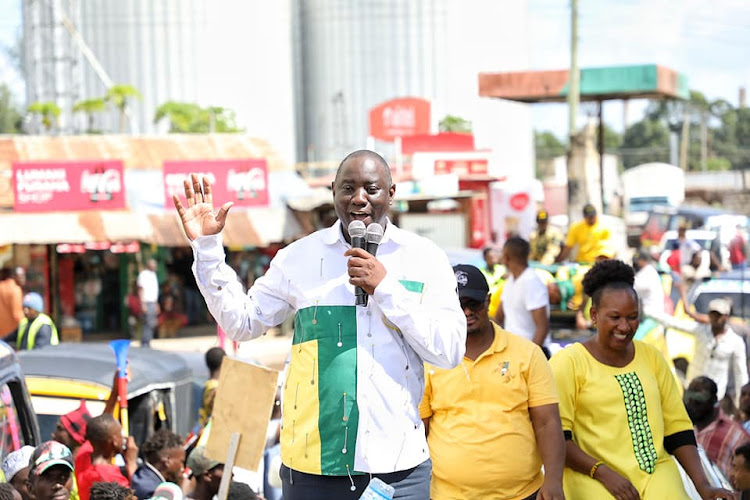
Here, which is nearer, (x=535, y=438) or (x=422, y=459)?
(x=422, y=459)

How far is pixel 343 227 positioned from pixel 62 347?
6406 millimetres

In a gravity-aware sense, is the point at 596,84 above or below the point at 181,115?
below

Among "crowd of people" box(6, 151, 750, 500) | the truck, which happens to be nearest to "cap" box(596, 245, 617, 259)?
A: "crowd of people" box(6, 151, 750, 500)

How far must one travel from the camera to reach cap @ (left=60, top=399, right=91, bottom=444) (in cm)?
675

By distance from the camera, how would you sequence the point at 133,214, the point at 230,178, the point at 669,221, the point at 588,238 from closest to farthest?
the point at 588,238, the point at 230,178, the point at 133,214, the point at 669,221

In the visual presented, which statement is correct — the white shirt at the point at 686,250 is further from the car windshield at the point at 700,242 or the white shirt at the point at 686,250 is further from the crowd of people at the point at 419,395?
the crowd of people at the point at 419,395

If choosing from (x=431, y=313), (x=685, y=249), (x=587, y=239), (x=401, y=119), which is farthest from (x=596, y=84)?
(x=431, y=313)

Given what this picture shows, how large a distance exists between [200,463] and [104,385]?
1.89 m

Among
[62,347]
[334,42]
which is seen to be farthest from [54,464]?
[334,42]

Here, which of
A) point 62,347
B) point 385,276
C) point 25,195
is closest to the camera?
point 385,276

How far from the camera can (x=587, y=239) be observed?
11828mm

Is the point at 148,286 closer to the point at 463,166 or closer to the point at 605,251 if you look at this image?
the point at 463,166

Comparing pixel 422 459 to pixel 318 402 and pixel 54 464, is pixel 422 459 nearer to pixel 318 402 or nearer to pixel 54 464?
pixel 318 402

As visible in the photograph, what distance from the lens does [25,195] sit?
69.1 feet
